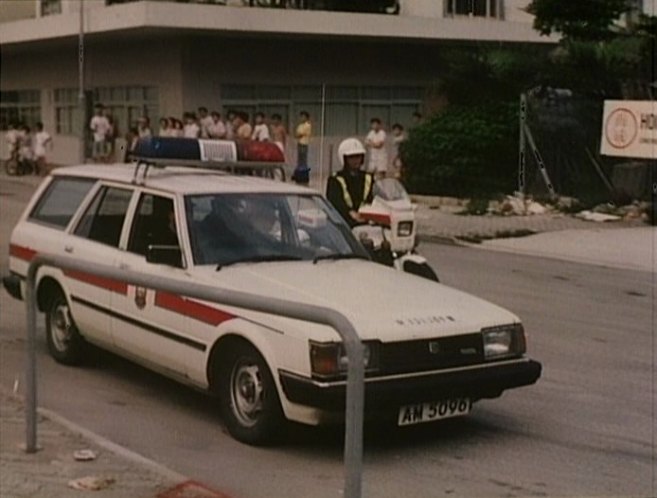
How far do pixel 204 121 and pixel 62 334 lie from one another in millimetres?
20250

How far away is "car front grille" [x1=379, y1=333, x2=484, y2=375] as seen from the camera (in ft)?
21.0

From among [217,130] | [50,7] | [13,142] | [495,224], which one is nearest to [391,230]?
[495,224]

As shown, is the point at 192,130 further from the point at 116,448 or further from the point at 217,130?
the point at 116,448

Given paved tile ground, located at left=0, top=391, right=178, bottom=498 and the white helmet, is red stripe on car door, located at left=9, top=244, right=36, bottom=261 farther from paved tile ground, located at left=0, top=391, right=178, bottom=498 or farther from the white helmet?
paved tile ground, located at left=0, top=391, right=178, bottom=498

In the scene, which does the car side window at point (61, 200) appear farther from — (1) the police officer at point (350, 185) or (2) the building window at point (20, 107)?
(2) the building window at point (20, 107)

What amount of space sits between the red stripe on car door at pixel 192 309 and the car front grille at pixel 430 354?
916mm

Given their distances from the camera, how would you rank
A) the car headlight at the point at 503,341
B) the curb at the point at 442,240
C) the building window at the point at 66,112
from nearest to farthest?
1. the car headlight at the point at 503,341
2. the curb at the point at 442,240
3. the building window at the point at 66,112

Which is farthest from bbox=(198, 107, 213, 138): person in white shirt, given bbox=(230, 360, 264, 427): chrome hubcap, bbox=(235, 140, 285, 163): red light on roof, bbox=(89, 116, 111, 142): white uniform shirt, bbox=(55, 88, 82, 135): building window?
bbox=(230, 360, 264, 427): chrome hubcap

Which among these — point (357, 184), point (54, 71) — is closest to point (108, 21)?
point (54, 71)

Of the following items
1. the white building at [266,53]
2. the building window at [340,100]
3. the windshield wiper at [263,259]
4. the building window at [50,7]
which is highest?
the building window at [50,7]

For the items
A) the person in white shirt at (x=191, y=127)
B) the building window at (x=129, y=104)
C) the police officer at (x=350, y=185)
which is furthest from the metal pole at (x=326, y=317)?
the building window at (x=129, y=104)

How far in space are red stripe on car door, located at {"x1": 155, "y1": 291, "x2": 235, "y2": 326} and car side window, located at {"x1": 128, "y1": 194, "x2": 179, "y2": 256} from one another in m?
0.61

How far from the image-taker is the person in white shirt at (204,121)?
27.6 metres

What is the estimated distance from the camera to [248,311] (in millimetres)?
6414
